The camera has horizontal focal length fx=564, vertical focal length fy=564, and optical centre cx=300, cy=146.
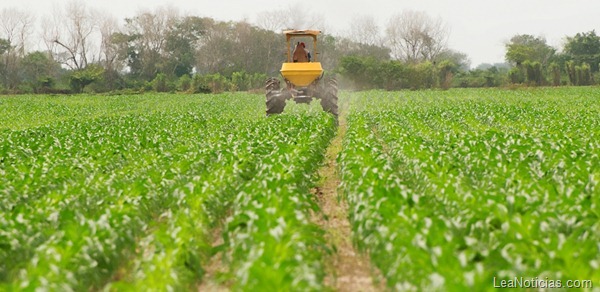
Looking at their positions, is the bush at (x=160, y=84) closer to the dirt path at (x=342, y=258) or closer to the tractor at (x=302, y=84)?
the tractor at (x=302, y=84)

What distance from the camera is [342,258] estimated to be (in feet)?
22.2

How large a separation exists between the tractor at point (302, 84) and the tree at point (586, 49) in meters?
60.6

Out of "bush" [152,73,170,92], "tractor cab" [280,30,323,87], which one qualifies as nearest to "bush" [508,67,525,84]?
"bush" [152,73,170,92]

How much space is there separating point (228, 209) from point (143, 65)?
244 ft

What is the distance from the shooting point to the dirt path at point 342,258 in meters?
5.89

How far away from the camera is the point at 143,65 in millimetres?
79250

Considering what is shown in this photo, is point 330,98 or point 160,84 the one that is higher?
point 160,84

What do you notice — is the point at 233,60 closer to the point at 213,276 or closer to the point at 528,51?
the point at 528,51

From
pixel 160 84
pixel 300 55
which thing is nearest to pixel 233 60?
pixel 160 84

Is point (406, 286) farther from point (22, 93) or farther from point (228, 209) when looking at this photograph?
point (22, 93)

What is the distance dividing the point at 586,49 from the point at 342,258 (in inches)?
3007

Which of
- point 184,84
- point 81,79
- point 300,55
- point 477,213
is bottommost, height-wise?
point 477,213

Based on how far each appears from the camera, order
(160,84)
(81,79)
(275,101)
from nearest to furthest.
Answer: (275,101) → (81,79) → (160,84)

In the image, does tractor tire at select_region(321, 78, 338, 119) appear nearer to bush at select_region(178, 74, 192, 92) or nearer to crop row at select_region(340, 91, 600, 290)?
crop row at select_region(340, 91, 600, 290)
